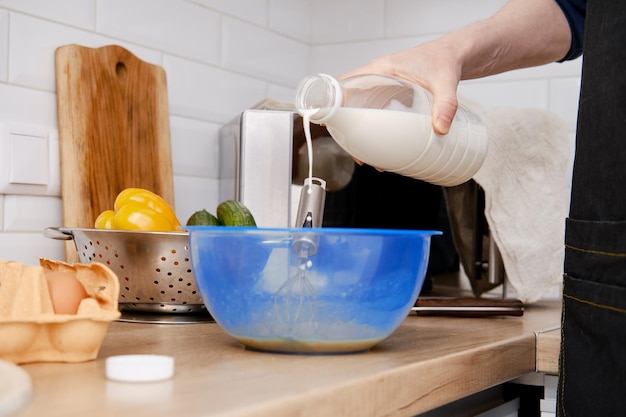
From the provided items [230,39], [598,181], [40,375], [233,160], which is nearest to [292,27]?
[230,39]

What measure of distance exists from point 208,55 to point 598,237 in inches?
38.5

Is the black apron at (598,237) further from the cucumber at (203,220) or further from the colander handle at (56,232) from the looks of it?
the colander handle at (56,232)

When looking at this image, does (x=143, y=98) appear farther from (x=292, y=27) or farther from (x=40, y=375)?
(x=40, y=375)

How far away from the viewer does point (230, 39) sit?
1615mm

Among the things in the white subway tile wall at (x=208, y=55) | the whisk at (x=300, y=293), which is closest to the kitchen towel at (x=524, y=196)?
the white subway tile wall at (x=208, y=55)

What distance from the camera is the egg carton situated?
0.62 m

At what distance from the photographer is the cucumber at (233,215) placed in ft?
3.24

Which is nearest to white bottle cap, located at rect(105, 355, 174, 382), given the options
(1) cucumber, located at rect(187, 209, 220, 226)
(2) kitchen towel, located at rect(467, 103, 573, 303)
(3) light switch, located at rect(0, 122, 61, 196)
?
(1) cucumber, located at rect(187, 209, 220, 226)

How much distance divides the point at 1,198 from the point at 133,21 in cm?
39

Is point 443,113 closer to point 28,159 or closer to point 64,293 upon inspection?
point 64,293

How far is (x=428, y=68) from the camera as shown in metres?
0.94

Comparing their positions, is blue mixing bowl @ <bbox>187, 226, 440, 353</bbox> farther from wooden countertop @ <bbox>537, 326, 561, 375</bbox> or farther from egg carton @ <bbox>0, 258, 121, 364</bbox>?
wooden countertop @ <bbox>537, 326, 561, 375</bbox>

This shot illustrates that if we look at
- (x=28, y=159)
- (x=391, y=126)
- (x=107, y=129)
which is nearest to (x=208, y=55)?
(x=107, y=129)

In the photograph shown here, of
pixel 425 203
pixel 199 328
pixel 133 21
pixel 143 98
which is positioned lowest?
pixel 199 328
